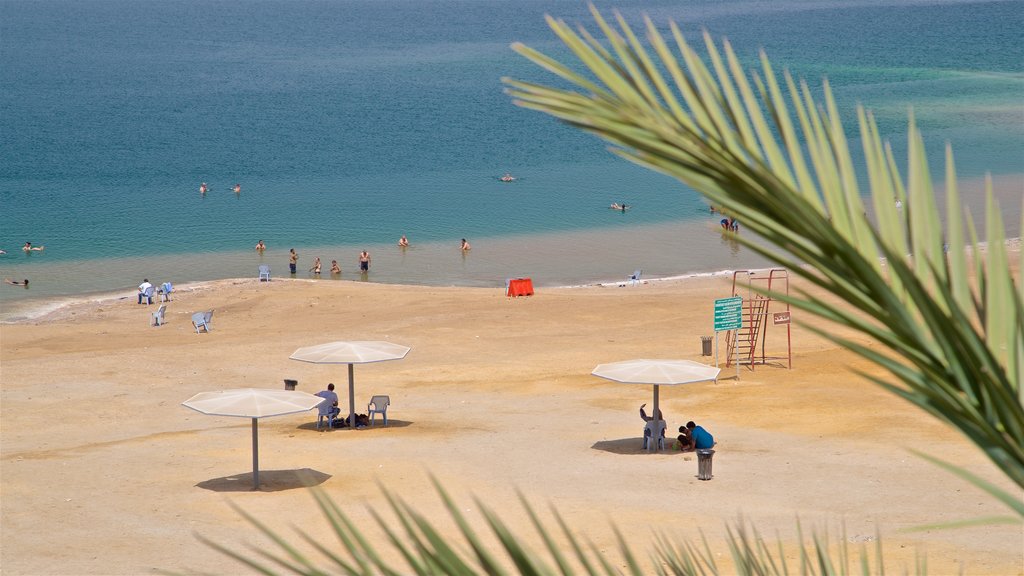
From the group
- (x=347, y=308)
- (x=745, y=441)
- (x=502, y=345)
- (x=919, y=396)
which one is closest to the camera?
(x=919, y=396)

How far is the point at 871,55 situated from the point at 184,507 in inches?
4685

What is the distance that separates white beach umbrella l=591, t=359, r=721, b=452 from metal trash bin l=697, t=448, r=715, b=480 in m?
1.71

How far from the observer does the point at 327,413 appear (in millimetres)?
21156

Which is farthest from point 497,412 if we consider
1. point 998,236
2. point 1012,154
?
point 1012,154

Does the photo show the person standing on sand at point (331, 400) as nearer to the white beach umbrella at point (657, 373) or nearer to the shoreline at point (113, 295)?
the white beach umbrella at point (657, 373)

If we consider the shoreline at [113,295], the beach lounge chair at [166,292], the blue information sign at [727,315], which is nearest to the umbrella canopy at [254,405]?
the blue information sign at [727,315]

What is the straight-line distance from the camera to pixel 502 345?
95.2ft

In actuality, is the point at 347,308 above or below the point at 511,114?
below

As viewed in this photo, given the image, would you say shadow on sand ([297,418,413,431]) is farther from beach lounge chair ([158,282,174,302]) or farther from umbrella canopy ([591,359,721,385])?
beach lounge chair ([158,282,174,302])

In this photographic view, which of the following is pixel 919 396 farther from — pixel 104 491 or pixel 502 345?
pixel 502 345

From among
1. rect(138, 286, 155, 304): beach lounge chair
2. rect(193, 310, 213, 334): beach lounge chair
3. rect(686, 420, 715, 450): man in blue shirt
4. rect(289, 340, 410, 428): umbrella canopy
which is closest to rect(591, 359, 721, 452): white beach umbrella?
rect(686, 420, 715, 450): man in blue shirt

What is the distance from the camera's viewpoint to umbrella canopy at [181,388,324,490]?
16.9 meters

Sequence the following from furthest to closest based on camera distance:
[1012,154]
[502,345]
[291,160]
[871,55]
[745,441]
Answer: [871,55] < [291,160] < [1012,154] < [502,345] < [745,441]

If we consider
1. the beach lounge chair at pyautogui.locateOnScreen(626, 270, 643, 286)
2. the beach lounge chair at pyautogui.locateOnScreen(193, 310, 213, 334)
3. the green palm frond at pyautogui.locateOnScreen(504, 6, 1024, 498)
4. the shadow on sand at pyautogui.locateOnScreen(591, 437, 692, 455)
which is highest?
the beach lounge chair at pyautogui.locateOnScreen(626, 270, 643, 286)
